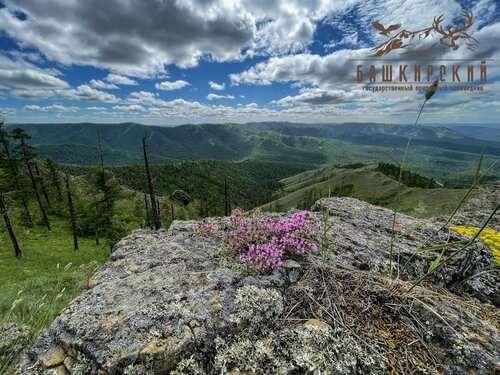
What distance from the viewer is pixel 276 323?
309 centimetres

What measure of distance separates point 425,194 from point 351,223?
113837mm

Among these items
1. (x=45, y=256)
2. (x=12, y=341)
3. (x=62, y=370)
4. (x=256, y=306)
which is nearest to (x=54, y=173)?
(x=45, y=256)

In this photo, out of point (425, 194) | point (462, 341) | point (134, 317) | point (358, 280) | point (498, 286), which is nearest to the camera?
point (462, 341)

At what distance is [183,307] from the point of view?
3160 millimetres

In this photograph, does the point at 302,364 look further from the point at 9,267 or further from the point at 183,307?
the point at 9,267

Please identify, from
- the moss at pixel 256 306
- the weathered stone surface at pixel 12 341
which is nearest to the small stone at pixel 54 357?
the weathered stone surface at pixel 12 341

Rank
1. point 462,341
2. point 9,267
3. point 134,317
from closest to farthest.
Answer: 1. point 462,341
2. point 134,317
3. point 9,267

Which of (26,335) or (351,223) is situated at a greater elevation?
(351,223)

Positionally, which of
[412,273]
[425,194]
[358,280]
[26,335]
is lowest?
[425,194]

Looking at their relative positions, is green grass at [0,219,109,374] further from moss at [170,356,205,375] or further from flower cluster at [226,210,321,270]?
moss at [170,356,205,375]

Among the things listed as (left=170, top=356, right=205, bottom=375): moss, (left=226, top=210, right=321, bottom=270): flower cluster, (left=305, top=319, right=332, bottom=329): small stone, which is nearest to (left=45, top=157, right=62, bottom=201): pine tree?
(left=226, top=210, right=321, bottom=270): flower cluster

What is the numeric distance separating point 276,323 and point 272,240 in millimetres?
1298

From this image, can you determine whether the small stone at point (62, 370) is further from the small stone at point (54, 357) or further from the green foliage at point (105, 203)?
the green foliage at point (105, 203)

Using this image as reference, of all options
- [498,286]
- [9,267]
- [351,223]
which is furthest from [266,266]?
[9,267]
